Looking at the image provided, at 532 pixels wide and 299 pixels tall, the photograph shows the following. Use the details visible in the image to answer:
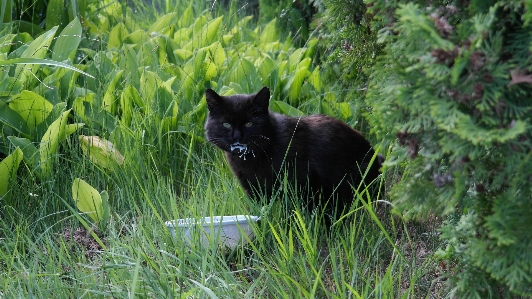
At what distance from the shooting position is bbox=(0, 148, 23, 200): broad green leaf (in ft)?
9.14

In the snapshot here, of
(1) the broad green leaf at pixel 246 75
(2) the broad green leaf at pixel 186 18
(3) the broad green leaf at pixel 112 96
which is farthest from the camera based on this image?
(2) the broad green leaf at pixel 186 18

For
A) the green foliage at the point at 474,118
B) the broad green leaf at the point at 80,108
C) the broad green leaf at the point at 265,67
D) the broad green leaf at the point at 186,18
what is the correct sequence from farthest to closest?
the broad green leaf at the point at 186,18
the broad green leaf at the point at 265,67
the broad green leaf at the point at 80,108
the green foliage at the point at 474,118

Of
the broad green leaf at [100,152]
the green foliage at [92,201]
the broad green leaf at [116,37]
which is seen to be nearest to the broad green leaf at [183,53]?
the broad green leaf at [116,37]

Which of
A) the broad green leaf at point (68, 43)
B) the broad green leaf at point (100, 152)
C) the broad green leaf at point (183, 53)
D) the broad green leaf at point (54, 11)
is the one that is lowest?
the broad green leaf at point (100, 152)

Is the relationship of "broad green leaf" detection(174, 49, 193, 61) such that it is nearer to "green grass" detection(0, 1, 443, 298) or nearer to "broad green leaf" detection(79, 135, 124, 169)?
"green grass" detection(0, 1, 443, 298)

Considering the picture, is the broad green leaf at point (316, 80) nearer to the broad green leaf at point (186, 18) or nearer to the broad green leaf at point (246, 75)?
the broad green leaf at point (246, 75)

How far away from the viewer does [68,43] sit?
3.69m

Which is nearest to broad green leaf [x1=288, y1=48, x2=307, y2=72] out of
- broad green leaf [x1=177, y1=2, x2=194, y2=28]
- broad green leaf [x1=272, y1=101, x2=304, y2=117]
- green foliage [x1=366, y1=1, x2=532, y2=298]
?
broad green leaf [x1=272, y1=101, x2=304, y2=117]

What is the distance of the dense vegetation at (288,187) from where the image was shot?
1.51 m

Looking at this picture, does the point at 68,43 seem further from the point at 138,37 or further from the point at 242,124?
the point at 242,124

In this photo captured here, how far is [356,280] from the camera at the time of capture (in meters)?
2.15

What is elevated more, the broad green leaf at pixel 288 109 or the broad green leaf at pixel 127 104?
the broad green leaf at pixel 127 104

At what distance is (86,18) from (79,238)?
240cm

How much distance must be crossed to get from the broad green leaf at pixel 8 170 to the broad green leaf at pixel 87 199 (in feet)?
1.10
